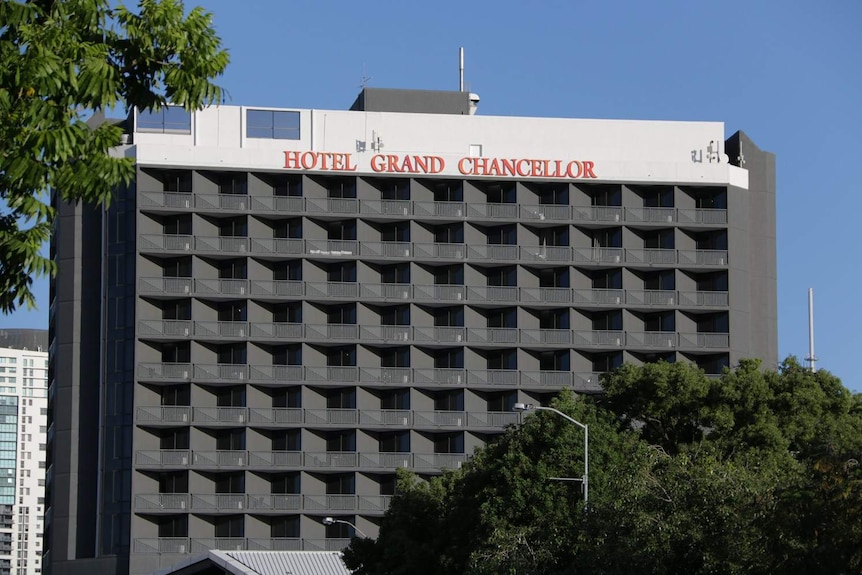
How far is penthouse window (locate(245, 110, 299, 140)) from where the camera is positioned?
121m

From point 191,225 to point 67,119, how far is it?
10270 cm

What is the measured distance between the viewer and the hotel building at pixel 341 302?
11756 cm

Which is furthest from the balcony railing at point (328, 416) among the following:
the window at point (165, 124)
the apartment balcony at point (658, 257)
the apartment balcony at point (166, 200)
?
the window at point (165, 124)

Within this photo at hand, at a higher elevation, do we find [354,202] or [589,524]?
[354,202]

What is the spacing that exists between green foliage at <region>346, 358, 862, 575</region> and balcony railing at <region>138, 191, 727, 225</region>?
33.5 meters

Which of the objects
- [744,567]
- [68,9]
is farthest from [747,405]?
[68,9]

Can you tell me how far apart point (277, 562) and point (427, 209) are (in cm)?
3010

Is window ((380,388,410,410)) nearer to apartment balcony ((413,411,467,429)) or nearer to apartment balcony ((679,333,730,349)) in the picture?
apartment balcony ((413,411,467,429))

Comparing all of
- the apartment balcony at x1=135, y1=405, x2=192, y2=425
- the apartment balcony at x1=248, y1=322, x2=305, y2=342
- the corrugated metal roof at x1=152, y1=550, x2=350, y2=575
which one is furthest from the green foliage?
the apartment balcony at x1=135, y1=405, x2=192, y2=425

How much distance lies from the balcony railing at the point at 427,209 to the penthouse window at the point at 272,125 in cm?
488

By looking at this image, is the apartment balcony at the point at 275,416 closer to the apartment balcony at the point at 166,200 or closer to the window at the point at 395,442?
the window at the point at 395,442

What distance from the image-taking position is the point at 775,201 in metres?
130

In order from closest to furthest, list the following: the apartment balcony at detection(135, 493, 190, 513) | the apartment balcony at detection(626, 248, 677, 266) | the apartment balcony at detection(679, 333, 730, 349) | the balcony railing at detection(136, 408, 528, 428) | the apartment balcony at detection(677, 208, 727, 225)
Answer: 1. the apartment balcony at detection(135, 493, 190, 513)
2. the balcony railing at detection(136, 408, 528, 428)
3. the apartment balcony at detection(679, 333, 730, 349)
4. the apartment balcony at detection(626, 248, 677, 266)
5. the apartment balcony at detection(677, 208, 727, 225)

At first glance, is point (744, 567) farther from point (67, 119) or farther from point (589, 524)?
point (67, 119)
